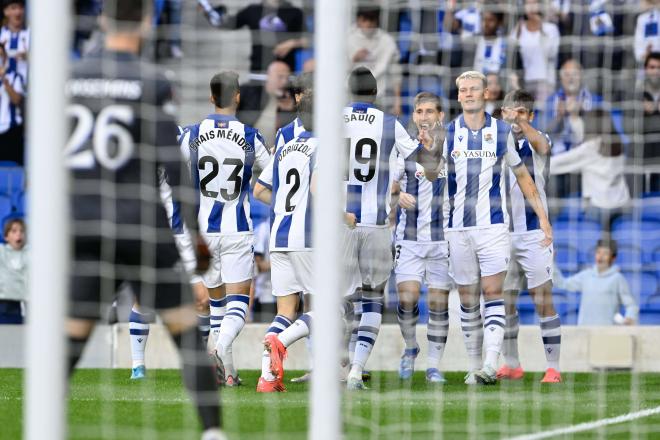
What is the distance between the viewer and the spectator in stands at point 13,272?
11.9m

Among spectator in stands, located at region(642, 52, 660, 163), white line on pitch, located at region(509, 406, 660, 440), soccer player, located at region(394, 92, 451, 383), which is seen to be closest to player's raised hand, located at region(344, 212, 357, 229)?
soccer player, located at region(394, 92, 451, 383)

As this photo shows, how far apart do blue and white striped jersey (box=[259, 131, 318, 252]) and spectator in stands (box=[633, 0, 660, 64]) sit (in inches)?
197

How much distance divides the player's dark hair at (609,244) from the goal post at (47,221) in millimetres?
7867

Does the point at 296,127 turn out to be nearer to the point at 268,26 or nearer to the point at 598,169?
the point at 268,26

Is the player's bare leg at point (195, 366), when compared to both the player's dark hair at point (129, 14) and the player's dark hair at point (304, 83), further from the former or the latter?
the player's dark hair at point (304, 83)

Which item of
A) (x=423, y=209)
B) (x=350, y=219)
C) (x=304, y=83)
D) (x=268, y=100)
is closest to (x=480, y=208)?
(x=423, y=209)

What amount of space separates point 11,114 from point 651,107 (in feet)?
20.9

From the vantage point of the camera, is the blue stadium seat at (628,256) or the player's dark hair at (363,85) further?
the blue stadium seat at (628,256)

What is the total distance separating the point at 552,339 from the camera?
10.1 meters

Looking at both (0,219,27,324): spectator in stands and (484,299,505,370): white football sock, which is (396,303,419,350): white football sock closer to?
(484,299,505,370): white football sock

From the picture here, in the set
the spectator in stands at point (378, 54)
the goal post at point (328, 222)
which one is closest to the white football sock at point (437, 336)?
the spectator in stands at point (378, 54)

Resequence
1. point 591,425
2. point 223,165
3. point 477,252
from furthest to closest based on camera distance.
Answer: point 477,252 < point 223,165 < point 591,425

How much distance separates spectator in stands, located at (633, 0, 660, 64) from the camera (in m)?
13.0

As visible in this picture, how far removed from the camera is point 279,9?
13164 mm
